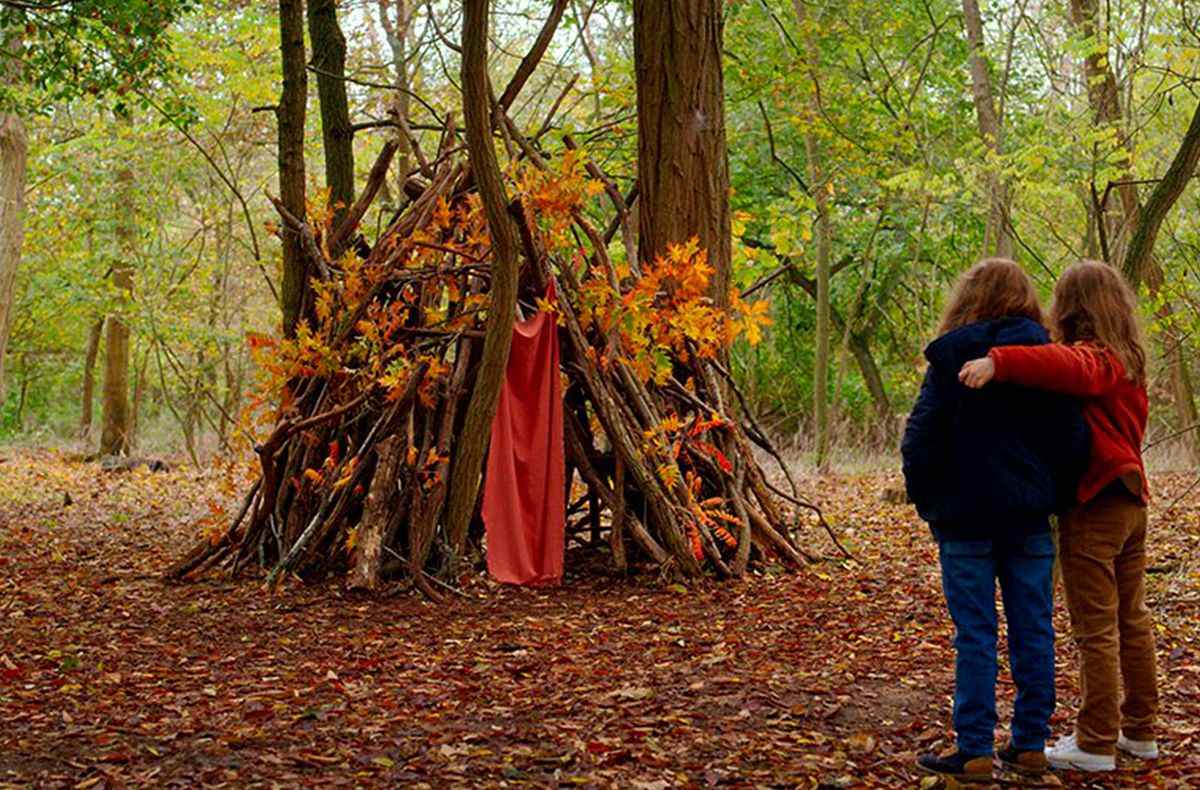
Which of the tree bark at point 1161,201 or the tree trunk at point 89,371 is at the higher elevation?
the tree bark at point 1161,201

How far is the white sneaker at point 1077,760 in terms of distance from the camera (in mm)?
3330

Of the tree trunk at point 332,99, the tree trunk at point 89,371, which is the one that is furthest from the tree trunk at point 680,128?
the tree trunk at point 89,371

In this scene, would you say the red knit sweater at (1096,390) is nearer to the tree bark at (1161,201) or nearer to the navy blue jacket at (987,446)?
the navy blue jacket at (987,446)

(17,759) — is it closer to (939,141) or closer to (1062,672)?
(1062,672)

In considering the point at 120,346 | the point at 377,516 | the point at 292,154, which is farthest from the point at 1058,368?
the point at 120,346

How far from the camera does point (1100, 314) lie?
338 cm

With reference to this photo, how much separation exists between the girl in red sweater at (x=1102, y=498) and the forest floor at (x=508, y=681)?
229mm

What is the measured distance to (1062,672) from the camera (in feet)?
14.6

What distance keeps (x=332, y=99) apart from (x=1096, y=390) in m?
5.41

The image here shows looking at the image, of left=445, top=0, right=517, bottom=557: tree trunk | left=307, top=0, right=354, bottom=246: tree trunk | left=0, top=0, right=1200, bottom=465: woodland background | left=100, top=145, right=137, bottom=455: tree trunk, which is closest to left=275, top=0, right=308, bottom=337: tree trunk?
left=307, top=0, right=354, bottom=246: tree trunk

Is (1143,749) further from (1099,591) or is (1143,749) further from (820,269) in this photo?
(820,269)

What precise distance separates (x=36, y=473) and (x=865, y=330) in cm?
1129

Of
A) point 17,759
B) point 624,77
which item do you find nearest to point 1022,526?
point 17,759

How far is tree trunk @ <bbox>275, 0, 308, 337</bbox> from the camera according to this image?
671 centimetres
